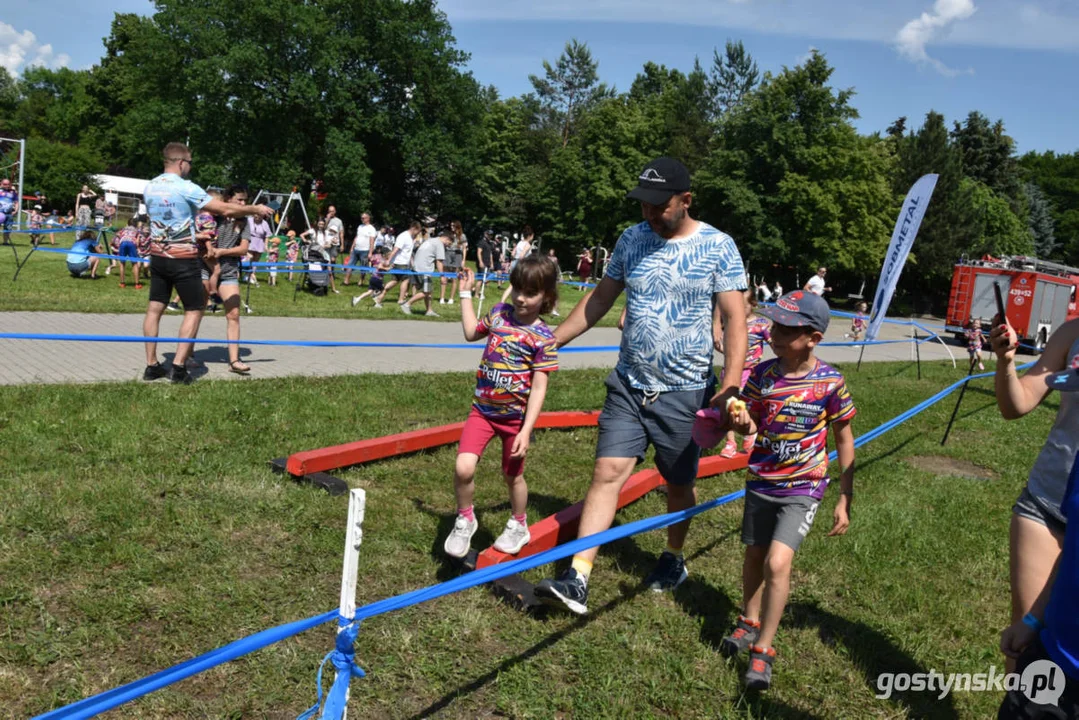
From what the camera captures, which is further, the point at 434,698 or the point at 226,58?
the point at 226,58

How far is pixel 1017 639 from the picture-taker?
237 centimetres

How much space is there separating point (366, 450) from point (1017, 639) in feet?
14.1

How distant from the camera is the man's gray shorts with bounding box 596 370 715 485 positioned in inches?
154

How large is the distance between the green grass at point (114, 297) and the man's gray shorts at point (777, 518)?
11.3 meters

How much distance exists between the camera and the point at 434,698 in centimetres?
321

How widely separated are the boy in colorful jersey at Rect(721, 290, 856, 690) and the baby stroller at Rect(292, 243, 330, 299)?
15264 millimetres

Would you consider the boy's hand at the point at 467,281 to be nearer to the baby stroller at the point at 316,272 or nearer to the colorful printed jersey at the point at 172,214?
the colorful printed jersey at the point at 172,214

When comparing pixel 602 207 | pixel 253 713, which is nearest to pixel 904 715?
pixel 253 713

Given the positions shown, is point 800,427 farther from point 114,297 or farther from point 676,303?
point 114,297

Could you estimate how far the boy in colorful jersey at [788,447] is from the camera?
348 cm

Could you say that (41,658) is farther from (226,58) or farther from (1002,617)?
(226,58)

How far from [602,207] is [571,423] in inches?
2080

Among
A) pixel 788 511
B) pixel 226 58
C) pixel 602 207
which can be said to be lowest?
pixel 788 511

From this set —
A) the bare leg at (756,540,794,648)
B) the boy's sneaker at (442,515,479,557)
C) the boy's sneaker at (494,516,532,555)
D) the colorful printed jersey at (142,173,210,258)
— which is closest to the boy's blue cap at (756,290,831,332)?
the bare leg at (756,540,794,648)
